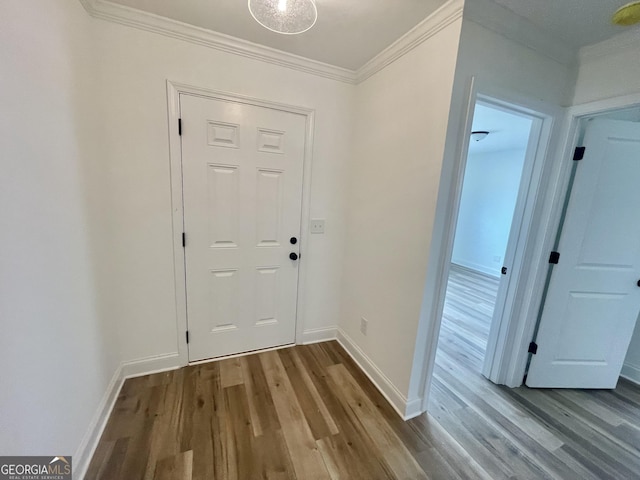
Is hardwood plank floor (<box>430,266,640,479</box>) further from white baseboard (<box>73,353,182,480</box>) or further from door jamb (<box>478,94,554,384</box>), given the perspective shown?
white baseboard (<box>73,353,182,480</box>)

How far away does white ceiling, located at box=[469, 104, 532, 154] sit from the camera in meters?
2.84

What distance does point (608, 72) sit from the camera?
4.93 feet

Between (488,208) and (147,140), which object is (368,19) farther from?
(488,208)

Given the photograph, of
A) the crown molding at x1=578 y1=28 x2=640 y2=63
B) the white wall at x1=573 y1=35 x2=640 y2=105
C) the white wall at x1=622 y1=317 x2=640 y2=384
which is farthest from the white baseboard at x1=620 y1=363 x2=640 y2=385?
the crown molding at x1=578 y1=28 x2=640 y2=63

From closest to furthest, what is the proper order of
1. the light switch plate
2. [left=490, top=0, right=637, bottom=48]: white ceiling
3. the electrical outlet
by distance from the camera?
[left=490, top=0, right=637, bottom=48]: white ceiling, the electrical outlet, the light switch plate

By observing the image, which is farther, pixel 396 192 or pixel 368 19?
pixel 396 192

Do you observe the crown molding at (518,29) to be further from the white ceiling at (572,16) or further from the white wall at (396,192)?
the white wall at (396,192)

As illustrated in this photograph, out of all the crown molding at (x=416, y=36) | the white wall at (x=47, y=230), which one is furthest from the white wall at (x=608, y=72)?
the white wall at (x=47, y=230)

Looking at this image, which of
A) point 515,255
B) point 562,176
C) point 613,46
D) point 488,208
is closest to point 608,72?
point 613,46

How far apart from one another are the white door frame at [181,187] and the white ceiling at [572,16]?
137 cm

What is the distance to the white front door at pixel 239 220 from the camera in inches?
70.4

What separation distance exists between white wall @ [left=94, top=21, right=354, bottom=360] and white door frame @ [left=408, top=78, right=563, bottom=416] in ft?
3.61

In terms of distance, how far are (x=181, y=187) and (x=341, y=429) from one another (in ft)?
6.25

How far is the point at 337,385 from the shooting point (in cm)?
189
